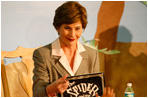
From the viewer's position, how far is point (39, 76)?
7.67 feet

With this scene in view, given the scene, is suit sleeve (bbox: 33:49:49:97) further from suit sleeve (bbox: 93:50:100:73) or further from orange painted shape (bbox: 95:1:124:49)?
orange painted shape (bbox: 95:1:124:49)

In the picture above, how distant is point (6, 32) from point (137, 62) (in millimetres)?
1354

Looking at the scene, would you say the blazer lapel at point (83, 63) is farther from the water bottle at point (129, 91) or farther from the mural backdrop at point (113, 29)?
the water bottle at point (129, 91)

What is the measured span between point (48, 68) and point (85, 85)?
373 millimetres

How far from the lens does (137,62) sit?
103 inches

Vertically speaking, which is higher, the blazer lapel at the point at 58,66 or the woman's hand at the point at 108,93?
the blazer lapel at the point at 58,66

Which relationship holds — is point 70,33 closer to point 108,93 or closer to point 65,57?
point 65,57

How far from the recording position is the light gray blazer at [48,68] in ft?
7.61

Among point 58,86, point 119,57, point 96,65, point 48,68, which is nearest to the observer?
point 58,86

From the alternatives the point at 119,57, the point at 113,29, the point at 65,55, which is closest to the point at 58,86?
the point at 65,55

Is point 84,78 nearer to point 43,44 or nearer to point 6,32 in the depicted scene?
point 43,44

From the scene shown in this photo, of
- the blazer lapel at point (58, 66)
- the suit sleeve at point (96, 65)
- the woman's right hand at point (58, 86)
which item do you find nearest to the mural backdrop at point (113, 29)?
the suit sleeve at point (96, 65)

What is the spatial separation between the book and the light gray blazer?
9 centimetres

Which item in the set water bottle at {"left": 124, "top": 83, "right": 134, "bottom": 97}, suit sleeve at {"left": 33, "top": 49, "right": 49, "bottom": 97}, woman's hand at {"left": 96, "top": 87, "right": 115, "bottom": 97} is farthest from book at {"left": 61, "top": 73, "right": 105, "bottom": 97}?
water bottle at {"left": 124, "top": 83, "right": 134, "bottom": 97}
